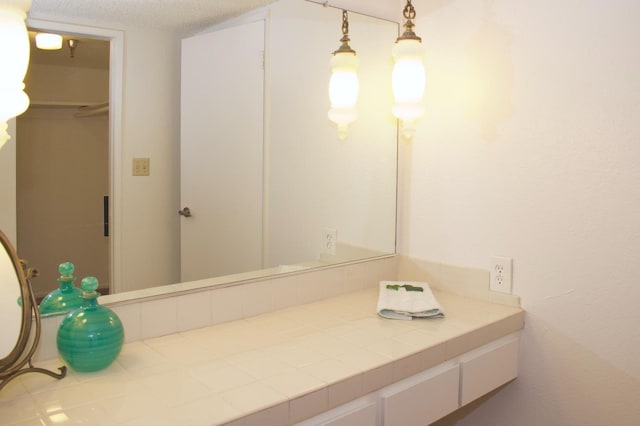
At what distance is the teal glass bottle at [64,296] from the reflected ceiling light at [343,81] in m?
0.99

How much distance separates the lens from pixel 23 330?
1068 millimetres

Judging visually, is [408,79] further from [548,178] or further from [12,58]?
[12,58]

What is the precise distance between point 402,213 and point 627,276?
81 centimetres

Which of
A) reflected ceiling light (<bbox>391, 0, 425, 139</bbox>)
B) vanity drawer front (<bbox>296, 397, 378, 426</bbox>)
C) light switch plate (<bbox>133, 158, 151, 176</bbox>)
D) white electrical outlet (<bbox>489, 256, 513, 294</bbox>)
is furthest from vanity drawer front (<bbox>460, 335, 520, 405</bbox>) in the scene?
light switch plate (<bbox>133, 158, 151, 176</bbox>)

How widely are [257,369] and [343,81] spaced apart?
104 centimetres

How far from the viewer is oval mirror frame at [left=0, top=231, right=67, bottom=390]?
1.03 meters

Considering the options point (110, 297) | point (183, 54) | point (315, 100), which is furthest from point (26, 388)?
point (315, 100)

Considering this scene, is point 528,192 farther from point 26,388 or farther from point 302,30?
point 26,388

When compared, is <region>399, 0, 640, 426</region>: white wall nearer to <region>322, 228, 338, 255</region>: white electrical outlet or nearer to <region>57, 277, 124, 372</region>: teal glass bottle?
<region>322, 228, 338, 255</region>: white electrical outlet

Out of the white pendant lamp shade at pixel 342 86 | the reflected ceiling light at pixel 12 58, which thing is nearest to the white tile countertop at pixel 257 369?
the reflected ceiling light at pixel 12 58

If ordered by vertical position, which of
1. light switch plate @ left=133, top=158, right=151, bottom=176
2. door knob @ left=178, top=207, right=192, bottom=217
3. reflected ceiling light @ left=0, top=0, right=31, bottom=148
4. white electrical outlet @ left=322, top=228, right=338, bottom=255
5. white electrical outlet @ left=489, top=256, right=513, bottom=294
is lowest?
white electrical outlet @ left=489, top=256, right=513, bottom=294

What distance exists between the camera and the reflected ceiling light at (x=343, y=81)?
71.0 inches

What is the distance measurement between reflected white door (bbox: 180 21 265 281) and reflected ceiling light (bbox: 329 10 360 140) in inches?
10.8

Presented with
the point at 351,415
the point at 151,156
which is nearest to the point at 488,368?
the point at 351,415
